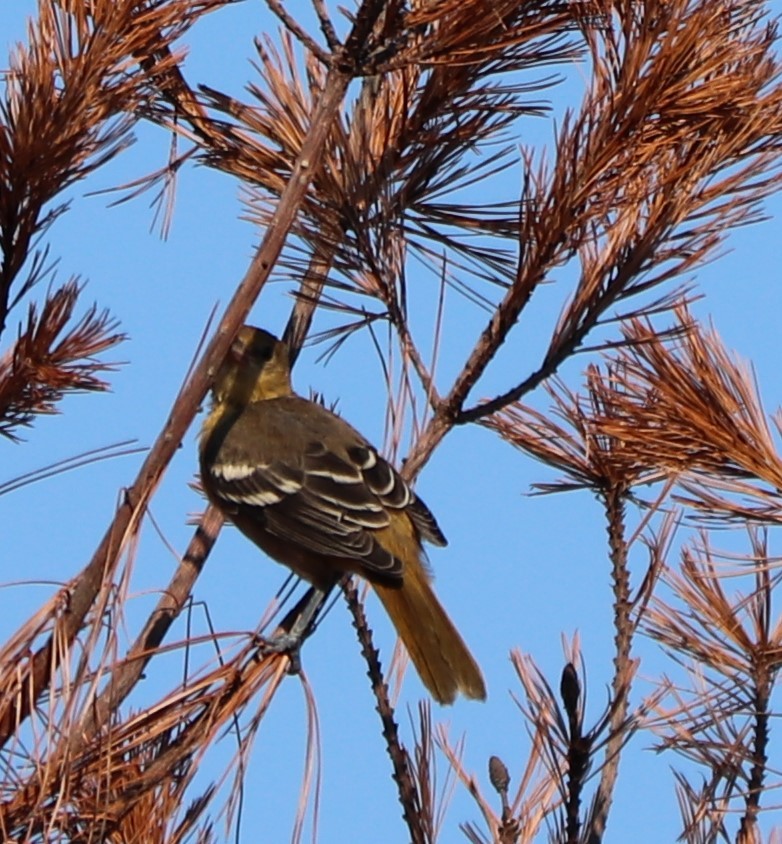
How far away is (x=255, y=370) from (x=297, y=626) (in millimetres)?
1827

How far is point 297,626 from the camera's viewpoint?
2908mm

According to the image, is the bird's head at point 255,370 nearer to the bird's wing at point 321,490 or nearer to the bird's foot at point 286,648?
the bird's wing at point 321,490

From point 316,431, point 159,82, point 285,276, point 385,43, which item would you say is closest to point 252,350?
point 316,431

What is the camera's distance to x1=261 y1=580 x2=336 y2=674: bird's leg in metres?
2.24

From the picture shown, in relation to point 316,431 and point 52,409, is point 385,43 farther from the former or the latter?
point 316,431

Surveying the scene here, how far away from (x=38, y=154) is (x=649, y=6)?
3.21 ft

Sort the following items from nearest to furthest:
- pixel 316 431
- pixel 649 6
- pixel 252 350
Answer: pixel 649 6 → pixel 316 431 → pixel 252 350

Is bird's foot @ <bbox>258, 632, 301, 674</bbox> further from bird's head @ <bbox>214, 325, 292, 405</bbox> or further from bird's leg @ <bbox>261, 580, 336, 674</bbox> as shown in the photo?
bird's head @ <bbox>214, 325, 292, 405</bbox>

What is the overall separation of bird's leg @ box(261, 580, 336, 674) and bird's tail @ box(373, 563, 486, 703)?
0.61 ft

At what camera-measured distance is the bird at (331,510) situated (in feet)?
11.0

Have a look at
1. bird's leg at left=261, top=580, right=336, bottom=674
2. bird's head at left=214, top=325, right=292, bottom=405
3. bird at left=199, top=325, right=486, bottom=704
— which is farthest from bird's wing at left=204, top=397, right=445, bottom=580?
bird's head at left=214, top=325, right=292, bottom=405

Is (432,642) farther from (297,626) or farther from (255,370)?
(255,370)

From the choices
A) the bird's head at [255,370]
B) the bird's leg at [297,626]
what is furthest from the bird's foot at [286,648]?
the bird's head at [255,370]

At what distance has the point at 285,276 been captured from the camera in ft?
8.98
